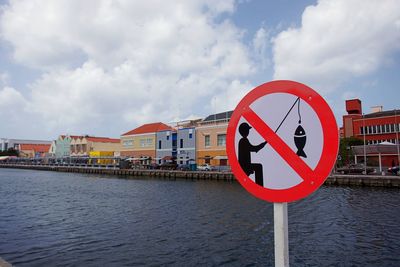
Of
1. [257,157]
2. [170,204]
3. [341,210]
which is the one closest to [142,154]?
[170,204]

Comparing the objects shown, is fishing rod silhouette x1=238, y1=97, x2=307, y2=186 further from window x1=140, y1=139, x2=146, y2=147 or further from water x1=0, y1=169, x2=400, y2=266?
window x1=140, y1=139, x2=146, y2=147

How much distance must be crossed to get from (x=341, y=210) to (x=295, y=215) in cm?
383

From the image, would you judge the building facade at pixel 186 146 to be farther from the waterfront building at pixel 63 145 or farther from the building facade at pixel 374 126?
the waterfront building at pixel 63 145

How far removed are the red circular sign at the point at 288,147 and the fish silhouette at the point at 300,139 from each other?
0.03m

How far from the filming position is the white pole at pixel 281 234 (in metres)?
1.92

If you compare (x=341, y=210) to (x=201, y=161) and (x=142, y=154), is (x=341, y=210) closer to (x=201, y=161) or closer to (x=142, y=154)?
(x=201, y=161)

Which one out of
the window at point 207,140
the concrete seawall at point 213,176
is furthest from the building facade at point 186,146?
the concrete seawall at point 213,176

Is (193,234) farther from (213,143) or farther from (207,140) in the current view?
(207,140)

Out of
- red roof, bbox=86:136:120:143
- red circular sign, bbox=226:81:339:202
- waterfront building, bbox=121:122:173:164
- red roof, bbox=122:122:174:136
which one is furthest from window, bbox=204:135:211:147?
red circular sign, bbox=226:81:339:202

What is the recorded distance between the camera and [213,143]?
185 feet

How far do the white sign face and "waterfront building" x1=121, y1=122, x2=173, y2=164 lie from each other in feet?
206

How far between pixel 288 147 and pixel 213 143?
5452 cm

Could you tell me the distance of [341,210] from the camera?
18266 mm

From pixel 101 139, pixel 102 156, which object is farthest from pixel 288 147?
pixel 101 139
